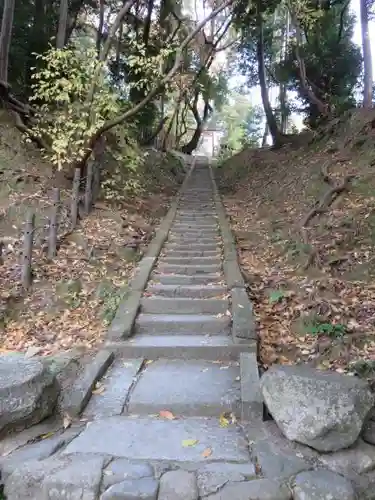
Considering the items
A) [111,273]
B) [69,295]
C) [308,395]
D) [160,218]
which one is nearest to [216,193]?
[160,218]

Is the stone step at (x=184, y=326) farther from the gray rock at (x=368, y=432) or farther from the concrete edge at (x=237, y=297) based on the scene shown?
the gray rock at (x=368, y=432)

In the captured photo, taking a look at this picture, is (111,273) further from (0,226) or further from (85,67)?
(85,67)

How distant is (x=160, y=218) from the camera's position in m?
11.0

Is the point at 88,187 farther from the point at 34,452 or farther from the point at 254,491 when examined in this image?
the point at 254,491

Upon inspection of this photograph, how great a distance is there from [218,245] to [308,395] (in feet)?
18.1

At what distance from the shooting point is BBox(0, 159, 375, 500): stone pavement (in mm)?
2971

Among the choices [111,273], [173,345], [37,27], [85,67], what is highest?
[37,27]

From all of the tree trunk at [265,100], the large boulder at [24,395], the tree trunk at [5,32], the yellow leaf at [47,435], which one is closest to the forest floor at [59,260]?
the tree trunk at [5,32]

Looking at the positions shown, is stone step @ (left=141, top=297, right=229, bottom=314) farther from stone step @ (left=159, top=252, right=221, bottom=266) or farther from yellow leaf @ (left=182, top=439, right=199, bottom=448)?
yellow leaf @ (left=182, top=439, right=199, bottom=448)

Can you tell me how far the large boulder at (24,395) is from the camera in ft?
11.4

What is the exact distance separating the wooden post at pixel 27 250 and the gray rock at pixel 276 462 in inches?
156

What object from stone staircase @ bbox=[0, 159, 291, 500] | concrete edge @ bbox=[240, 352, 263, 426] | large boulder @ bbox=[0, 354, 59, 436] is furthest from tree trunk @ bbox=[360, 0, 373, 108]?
large boulder @ bbox=[0, 354, 59, 436]

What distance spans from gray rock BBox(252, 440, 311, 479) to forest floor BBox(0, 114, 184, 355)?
251cm

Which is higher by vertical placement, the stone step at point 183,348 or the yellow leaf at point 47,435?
the stone step at point 183,348
